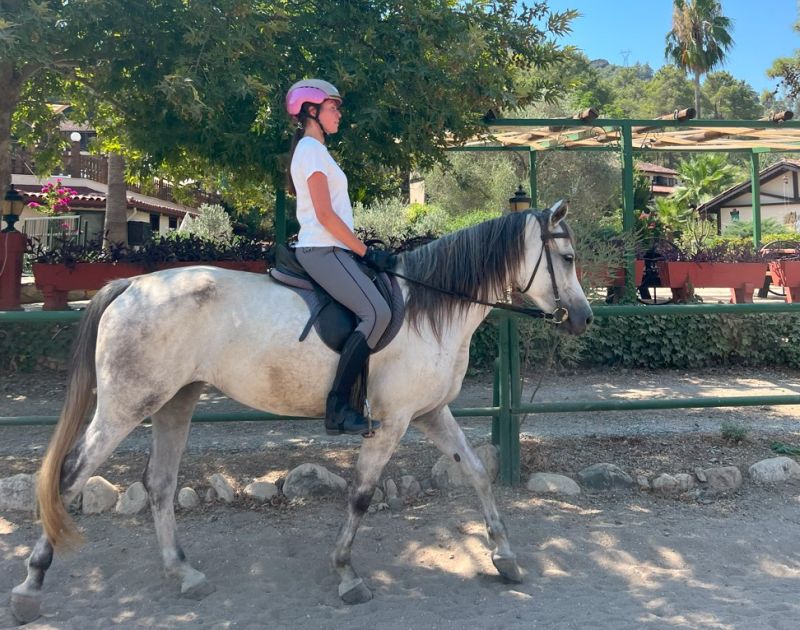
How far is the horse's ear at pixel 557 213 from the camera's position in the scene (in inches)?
145

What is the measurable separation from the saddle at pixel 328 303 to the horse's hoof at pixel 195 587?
140cm

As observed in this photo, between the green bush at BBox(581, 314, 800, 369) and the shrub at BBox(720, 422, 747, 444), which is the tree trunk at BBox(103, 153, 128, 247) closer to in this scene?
the green bush at BBox(581, 314, 800, 369)

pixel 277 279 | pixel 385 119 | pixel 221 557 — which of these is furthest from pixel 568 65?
pixel 221 557

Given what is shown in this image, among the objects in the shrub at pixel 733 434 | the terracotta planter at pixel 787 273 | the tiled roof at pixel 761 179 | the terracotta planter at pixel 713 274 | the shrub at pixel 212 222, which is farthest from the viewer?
the tiled roof at pixel 761 179

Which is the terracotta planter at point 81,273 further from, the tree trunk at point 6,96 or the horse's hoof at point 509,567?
the horse's hoof at point 509,567

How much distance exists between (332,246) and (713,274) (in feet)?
29.4

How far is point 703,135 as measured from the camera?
12.1 meters

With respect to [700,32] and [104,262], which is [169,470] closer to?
[104,262]

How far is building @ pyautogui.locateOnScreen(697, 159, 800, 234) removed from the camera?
120ft

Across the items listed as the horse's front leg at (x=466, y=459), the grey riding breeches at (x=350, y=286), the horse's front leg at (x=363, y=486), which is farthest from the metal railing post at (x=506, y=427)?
the grey riding breeches at (x=350, y=286)

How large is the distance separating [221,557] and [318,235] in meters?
2.01

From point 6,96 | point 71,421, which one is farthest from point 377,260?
point 6,96

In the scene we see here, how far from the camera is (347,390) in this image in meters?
3.61

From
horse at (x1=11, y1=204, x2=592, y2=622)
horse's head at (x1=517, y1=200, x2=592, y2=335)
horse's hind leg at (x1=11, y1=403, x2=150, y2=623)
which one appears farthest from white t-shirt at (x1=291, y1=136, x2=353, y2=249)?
horse's hind leg at (x1=11, y1=403, x2=150, y2=623)
